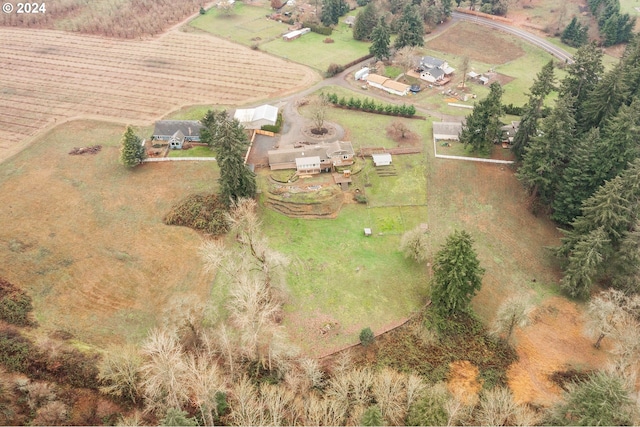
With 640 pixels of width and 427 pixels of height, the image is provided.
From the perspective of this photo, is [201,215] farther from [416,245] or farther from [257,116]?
[416,245]

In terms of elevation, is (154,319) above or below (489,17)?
below

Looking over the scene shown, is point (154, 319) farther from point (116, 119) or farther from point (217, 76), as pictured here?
point (217, 76)

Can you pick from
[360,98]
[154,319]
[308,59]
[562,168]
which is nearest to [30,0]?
[308,59]

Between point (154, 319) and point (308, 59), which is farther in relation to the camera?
point (308, 59)

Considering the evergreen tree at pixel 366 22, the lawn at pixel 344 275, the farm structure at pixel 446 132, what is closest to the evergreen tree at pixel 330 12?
the evergreen tree at pixel 366 22

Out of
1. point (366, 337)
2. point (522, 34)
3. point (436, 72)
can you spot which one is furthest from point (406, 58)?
point (366, 337)

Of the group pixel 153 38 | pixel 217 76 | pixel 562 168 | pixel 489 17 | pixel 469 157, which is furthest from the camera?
pixel 489 17
